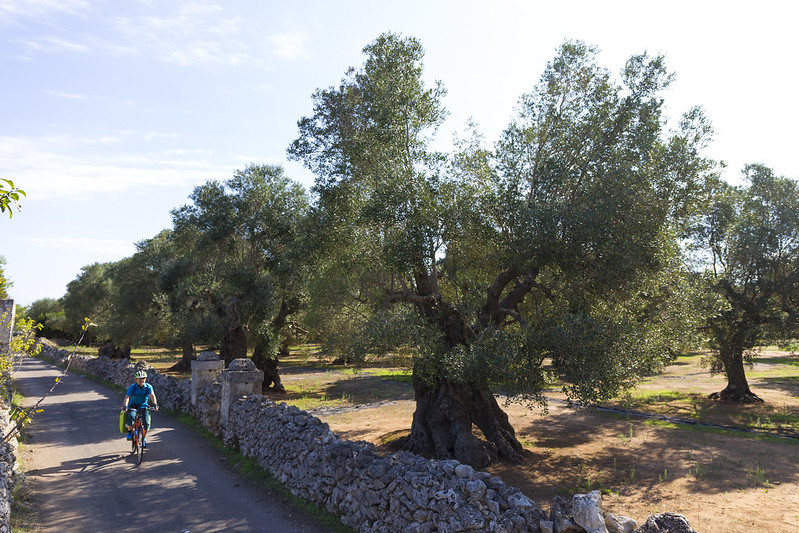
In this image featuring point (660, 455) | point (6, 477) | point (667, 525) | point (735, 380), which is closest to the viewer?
point (667, 525)

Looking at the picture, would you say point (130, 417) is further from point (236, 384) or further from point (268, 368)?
point (268, 368)

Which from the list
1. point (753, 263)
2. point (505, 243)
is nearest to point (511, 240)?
point (505, 243)

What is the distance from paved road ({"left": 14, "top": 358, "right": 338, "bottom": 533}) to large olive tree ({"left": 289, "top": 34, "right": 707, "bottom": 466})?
457 cm

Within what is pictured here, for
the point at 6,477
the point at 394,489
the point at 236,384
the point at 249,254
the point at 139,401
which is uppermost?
the point at 249,254

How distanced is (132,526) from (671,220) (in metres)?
15.0

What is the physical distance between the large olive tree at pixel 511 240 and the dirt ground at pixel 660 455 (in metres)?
2.37

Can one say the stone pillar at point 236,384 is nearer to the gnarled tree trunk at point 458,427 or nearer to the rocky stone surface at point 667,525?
the gnarled tree trunk at point 458,427

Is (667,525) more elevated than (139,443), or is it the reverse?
(667,525)

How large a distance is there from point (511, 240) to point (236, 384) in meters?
9.48

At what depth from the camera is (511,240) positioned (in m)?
12.9

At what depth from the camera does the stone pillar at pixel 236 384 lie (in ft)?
50.9

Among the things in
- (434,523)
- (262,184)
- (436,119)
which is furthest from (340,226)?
(262,184)

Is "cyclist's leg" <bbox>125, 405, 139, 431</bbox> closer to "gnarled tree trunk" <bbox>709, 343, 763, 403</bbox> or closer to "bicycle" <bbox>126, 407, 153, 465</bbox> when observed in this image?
"bicycle" <bbox>126, 407, 153, 465</bbox>

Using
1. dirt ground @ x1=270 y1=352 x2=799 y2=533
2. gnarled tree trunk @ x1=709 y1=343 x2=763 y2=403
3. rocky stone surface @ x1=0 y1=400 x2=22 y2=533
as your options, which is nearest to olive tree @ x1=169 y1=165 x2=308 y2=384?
dirt ground @ x1=270 y1=352 x2=799 y2=533
